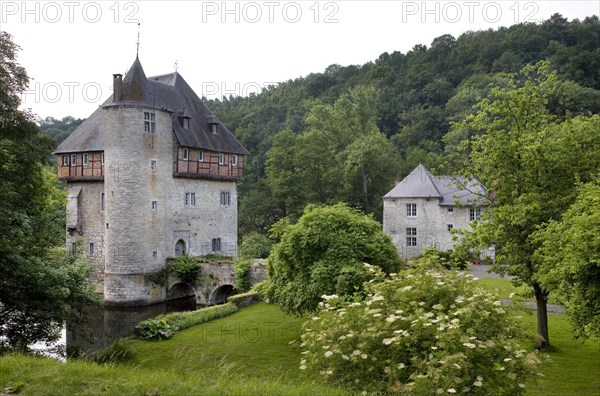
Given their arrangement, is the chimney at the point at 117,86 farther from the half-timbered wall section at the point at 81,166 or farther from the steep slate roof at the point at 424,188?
the steep slate roof at the point at 424,188

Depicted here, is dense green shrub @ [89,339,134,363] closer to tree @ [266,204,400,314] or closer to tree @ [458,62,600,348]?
tree @ [266,204,400,314]

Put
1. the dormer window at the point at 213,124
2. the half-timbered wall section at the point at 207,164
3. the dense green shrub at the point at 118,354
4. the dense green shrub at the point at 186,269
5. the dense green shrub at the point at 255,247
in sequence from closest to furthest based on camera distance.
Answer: the dense green shrub at the point at 118,354, the dense green shrub at the point at 186,269, the half-timbered wall section at the point at 207,164, the dormer window at the point at 213,124, the dense green shrub at the point at 255,247

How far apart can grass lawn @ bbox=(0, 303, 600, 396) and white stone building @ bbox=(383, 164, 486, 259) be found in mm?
18452

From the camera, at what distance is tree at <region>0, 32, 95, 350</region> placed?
12602 millimetres

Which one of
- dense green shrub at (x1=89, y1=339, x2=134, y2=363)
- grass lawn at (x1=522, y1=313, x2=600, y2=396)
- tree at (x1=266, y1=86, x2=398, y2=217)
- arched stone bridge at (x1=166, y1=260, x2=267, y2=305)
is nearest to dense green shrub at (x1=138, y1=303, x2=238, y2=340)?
dense green shrub at (x1=89, y1=339, x2=134, y2=363)

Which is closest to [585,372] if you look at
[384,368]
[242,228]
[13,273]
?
[384,368]

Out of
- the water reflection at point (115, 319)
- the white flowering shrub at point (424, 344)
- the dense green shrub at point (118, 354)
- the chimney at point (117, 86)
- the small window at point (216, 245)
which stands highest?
the chimney at point (117, 86)

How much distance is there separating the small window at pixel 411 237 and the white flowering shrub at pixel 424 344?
30926mm

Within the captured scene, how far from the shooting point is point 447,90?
67875mm

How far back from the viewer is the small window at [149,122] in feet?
96.1

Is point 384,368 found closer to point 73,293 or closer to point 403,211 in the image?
point 73,293

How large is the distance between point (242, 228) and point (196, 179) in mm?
16696

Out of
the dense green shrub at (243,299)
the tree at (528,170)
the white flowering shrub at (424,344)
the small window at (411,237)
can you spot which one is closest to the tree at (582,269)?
the white flowering shrub at (424,344)

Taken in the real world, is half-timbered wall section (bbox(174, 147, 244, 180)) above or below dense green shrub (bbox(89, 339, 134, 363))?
above
